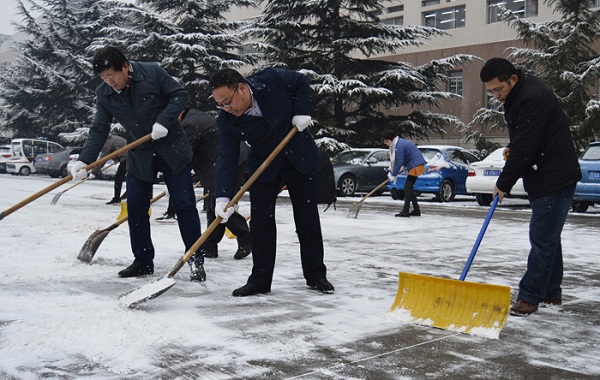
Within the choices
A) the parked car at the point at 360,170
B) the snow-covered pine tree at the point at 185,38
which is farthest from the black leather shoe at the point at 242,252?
the snow-covered pine tree at the point at 185,38

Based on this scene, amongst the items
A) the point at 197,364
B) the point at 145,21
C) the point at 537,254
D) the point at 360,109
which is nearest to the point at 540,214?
the point at 537,254

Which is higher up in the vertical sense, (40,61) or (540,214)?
(40,61)

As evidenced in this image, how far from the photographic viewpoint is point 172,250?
731 cm

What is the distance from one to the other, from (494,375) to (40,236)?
6376 millimetres

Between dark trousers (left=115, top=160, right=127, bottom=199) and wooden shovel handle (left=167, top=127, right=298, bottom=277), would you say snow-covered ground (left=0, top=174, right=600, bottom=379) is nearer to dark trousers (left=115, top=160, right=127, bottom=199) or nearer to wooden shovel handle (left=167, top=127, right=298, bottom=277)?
wooden shovel handle (left=167, top=127, right=298, bottom=277)

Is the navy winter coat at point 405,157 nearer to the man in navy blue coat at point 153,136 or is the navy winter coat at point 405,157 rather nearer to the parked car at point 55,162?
the man in navy blue coat at point 153,136

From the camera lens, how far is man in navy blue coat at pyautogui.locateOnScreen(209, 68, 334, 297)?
492 cm

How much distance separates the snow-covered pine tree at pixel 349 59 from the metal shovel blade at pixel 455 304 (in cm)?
1998

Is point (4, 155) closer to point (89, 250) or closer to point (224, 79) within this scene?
point (89, 250)

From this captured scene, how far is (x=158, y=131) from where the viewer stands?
5.25m

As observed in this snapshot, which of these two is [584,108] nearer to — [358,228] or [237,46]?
[358,228]

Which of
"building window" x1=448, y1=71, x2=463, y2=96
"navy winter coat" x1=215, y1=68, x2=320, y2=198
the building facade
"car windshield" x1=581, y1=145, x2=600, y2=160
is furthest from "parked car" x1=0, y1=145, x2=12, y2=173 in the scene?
"navy winter coat" x1=215, y1=68, x2=320, y2=198

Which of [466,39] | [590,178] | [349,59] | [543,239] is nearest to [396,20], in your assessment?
[466,39]

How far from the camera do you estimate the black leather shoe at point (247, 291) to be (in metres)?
5.04
